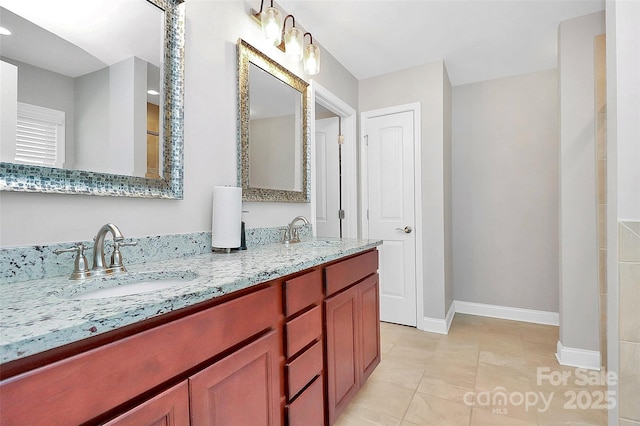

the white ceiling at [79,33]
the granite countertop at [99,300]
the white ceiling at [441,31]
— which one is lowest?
the granite countertop at [99,300]

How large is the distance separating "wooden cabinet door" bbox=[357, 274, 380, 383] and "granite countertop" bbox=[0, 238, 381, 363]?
2.23 ft

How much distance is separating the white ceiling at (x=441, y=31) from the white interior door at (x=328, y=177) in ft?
2.03

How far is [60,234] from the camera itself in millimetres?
978

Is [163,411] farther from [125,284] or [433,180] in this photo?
[433,180]

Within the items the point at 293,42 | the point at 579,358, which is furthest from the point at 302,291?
the point at 579,358

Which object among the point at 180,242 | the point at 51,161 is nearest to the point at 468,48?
the point at 180,242

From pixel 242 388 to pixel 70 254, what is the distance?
0.69 metres

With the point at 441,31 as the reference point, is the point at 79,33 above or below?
below

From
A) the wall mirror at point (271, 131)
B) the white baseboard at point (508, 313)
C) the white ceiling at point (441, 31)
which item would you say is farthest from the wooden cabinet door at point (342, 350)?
the white baseboard at point (508, 313)

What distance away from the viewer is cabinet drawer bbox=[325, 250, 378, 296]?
1.41 meters

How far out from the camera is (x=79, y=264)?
3.08ft

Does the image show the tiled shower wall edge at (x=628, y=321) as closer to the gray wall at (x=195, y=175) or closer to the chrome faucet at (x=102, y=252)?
the gray wall at (x=195, y=175)

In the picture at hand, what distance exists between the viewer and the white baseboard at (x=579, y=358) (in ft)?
6.93

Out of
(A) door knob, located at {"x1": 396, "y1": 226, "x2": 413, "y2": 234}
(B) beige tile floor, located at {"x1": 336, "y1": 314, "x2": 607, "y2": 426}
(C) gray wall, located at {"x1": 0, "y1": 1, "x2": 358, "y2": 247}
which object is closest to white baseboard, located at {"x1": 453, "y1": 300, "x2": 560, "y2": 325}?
(B) beige tile floor, located at {"x1": 336, "y1": 314, "x2": 607, "y2": 426}
